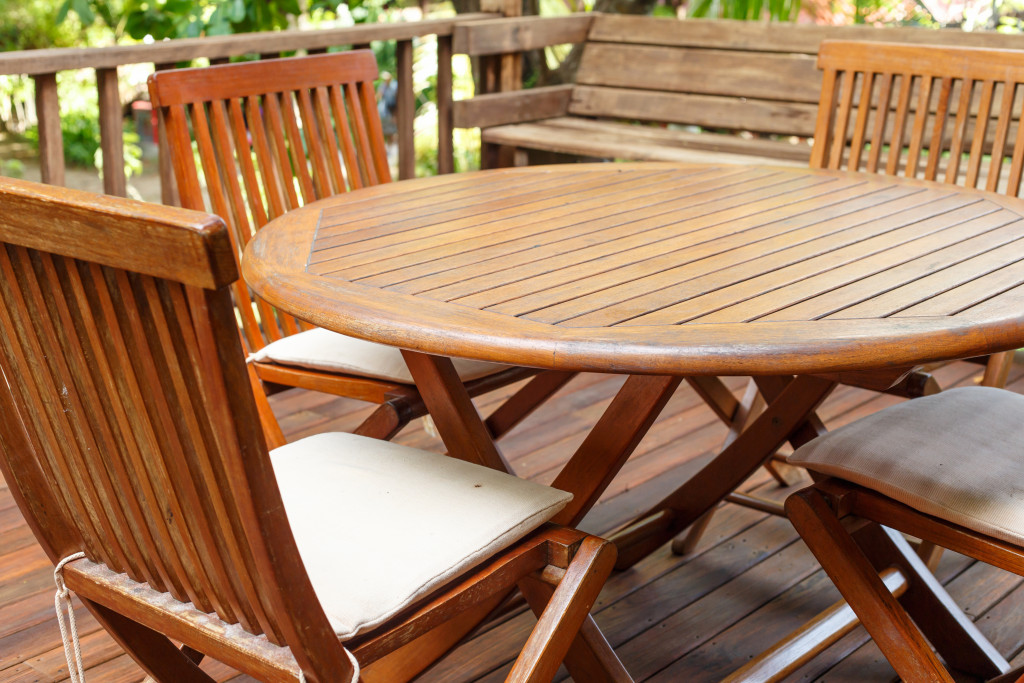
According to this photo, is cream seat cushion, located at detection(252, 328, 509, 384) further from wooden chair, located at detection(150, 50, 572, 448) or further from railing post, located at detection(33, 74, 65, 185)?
railing post, located at detection(33, 74, 65, 185)

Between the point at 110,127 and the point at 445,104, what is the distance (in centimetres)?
144

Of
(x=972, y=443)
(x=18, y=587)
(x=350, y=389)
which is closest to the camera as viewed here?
(x=972, y=443)

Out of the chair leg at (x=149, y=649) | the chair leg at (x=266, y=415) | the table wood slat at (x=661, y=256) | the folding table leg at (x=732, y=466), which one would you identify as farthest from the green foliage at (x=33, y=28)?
the chair leg at (x=149, y=649)

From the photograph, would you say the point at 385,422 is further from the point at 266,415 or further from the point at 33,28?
the point at 33,28

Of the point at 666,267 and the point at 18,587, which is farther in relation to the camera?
the point at 18,587

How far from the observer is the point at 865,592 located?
4.55 ft

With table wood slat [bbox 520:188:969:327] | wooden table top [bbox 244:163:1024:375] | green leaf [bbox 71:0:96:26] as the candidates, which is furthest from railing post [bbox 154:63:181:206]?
table wood slat [bbox 520:188:969:327]

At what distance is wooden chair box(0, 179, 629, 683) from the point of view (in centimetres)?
86

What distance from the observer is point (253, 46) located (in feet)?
10.2

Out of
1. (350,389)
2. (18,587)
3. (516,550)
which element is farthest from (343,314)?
(18,587)

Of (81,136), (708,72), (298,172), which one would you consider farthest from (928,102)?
(81,136)

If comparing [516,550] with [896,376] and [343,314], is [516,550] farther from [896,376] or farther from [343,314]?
[896,376]

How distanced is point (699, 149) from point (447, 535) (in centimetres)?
312

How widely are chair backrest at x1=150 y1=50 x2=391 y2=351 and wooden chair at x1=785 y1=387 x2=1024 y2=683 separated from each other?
3.84 feet
